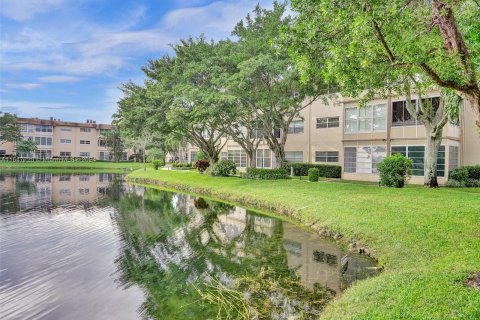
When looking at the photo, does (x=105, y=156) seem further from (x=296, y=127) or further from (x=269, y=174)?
(x=269, y=174)

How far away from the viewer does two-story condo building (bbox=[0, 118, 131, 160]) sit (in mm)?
70625

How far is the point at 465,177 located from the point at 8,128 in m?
70.7

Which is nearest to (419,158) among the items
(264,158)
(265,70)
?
(265,70)

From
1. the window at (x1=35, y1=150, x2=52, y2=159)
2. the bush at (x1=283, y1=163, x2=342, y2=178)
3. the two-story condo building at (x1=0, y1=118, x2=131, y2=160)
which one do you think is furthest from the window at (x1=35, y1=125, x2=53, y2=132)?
the bush at (x1=283, y1=163, x2=342, y2=178)

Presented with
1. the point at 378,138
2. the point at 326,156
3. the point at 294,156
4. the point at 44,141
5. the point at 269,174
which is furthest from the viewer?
the point at 44,141

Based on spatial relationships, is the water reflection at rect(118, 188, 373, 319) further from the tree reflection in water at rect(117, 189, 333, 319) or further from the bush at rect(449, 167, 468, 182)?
the bush at rect(449, 167, 468, 182)

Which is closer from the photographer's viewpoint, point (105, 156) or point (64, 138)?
point (64, 138)

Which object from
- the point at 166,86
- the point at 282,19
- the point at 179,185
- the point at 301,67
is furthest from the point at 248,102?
the point at 301,67

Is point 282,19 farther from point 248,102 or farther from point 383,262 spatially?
point 383,262

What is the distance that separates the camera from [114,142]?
70.1 metres

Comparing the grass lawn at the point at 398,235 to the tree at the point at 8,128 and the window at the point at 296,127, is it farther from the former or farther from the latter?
the tree at the point at 8,128

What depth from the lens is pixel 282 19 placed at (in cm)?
2283

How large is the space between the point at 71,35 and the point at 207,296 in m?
19.9

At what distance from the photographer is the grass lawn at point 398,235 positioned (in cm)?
560
